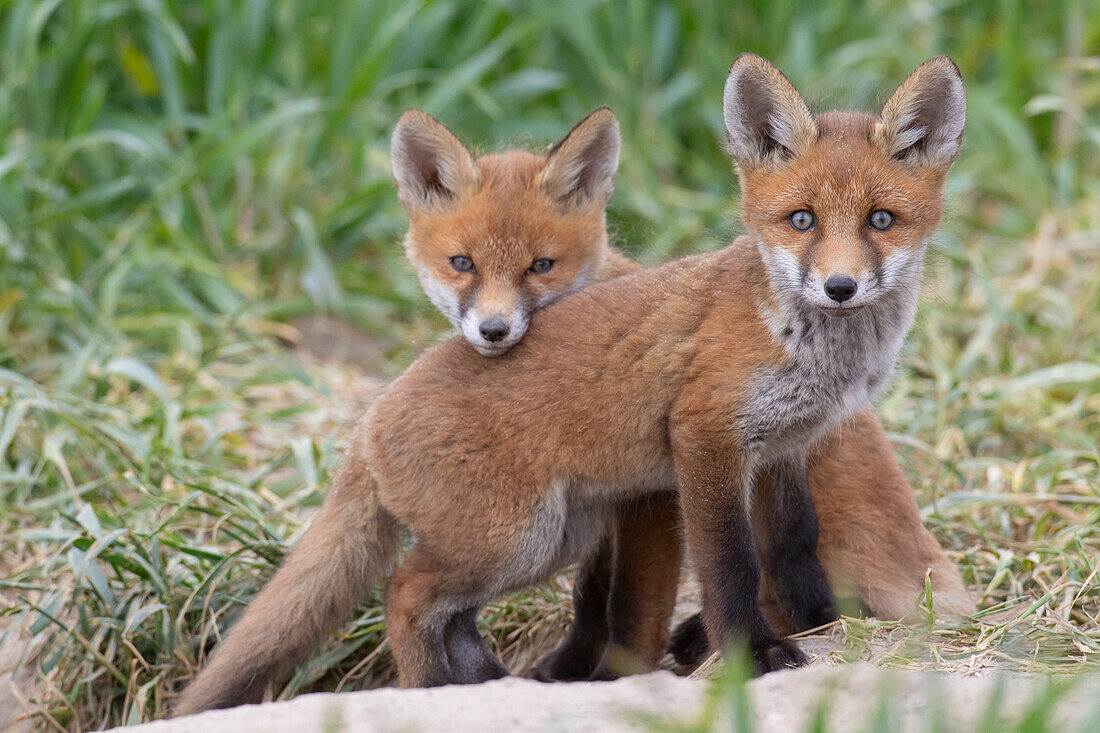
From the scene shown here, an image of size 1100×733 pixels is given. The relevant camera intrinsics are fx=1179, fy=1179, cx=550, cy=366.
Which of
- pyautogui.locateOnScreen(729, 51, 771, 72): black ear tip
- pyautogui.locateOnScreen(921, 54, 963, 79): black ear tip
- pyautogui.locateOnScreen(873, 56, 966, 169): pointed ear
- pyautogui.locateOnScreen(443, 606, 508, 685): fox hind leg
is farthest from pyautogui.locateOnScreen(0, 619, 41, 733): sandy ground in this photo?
pyautogui.locateOnScreen(921, 54, 963, 79): black ear tip

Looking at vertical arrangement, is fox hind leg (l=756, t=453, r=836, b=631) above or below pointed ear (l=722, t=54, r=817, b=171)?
below

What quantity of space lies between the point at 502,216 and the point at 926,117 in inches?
57.6

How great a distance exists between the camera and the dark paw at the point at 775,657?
3.26 metres

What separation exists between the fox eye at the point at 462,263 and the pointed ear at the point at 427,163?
0.93ft

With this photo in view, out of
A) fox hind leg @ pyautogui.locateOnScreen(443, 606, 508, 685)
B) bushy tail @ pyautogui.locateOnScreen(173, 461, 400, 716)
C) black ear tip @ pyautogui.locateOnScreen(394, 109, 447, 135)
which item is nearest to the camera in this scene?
bushy tail @ pyautogui.locateOnScreen(173, 461, 400, 716)

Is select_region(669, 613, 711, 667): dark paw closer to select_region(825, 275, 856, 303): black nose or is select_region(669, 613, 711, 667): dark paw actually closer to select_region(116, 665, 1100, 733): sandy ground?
select_region(116, 665, 1100, 733): sandy ground

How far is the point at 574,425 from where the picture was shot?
3508 mm

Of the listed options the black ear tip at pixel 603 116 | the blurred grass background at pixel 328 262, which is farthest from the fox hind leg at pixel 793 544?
the black ear tip at pixel 603 116

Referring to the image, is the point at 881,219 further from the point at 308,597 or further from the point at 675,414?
the point at 308,597

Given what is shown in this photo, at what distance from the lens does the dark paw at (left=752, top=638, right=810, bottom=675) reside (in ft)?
10.7

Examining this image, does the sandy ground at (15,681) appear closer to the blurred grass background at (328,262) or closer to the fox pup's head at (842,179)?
the blurred grass background at (328,262)

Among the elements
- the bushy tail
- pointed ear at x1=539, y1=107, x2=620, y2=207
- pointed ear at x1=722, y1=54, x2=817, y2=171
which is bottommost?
the bushy tail

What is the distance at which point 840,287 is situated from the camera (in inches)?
118

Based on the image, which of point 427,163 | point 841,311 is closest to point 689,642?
point 841,311
